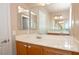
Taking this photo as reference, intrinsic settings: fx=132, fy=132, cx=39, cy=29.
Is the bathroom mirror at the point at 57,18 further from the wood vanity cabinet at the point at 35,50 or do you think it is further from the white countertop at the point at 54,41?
the wood vanity cabinet at the point at 35,50

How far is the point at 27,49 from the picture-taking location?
4.63 ft

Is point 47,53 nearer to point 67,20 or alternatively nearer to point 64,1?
point 67,20

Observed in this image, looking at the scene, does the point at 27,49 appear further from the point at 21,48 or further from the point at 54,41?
the point at 54,41

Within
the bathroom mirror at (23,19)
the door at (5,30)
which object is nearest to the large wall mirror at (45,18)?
the bathroom mirror at (23,19)

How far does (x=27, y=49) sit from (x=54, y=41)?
0.30 m

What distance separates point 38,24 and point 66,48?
38 cm

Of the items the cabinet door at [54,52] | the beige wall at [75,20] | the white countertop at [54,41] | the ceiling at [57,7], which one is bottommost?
the cabinet door at [54,52]

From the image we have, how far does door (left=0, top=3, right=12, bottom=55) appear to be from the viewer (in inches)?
54.2

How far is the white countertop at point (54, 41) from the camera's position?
4.40ft

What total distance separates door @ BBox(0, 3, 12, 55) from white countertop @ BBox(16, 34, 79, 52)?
12cm

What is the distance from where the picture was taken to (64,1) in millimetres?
1347

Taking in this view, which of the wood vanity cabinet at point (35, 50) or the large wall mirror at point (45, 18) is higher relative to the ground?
the large wall mirror at point (45, 18)

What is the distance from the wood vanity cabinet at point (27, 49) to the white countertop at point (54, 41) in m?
0.05

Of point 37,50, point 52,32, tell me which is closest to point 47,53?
point 37,50
